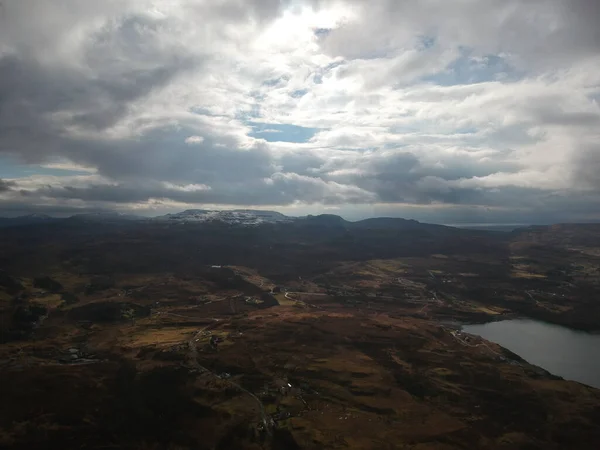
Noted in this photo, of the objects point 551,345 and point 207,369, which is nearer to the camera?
point 207,369

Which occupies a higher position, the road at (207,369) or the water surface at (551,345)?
the road at (207,369)

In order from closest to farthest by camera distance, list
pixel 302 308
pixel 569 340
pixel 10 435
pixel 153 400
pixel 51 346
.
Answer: pixel 10 435, pixel 153 400, pixel 51 346, pixel 569 340, pixel 302 308

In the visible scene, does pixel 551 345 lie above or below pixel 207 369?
below

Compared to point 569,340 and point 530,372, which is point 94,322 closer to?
point 530,372

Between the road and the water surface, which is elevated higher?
the road

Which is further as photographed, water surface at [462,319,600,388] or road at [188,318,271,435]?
water surface at [462,319,600,388]

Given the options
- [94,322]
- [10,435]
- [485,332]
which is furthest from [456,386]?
[94,322]

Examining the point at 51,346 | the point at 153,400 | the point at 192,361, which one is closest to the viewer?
the point at 153,400

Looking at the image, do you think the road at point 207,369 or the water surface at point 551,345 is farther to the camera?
the water surface at point 551,345
